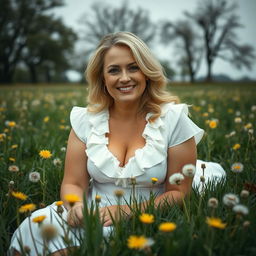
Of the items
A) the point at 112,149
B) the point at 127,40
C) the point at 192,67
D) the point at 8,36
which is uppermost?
the point at 8,36

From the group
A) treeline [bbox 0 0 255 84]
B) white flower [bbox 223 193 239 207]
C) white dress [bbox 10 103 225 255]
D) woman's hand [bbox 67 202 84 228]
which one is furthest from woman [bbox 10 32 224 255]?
treeline [bbox 0 0 255 84]

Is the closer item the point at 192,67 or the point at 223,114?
the point at 223,114

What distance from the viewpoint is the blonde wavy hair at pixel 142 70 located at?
2.12 metres

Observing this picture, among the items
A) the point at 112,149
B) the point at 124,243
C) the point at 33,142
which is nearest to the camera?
the point at 124,243

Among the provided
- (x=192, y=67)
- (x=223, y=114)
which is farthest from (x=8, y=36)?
(x=223, y=114)

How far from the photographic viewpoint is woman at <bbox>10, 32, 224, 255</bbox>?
6.46ft

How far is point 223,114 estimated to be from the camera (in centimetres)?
462

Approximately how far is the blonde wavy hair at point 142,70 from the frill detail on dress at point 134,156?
13 centimetres

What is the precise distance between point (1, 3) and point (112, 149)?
3429cm

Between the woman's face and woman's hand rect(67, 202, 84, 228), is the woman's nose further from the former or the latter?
woman's hand rect(67, 202, 84, 228)

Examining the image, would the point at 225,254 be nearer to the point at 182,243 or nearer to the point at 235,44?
the point at 182,243

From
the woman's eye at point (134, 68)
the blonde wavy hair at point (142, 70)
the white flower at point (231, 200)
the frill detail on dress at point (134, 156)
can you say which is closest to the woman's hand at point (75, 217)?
the frill detail on dress at point (134, 156)

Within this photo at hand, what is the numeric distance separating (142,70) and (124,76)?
135mm

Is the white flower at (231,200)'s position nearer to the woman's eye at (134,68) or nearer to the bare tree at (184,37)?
the woman's eye at (134,68)
